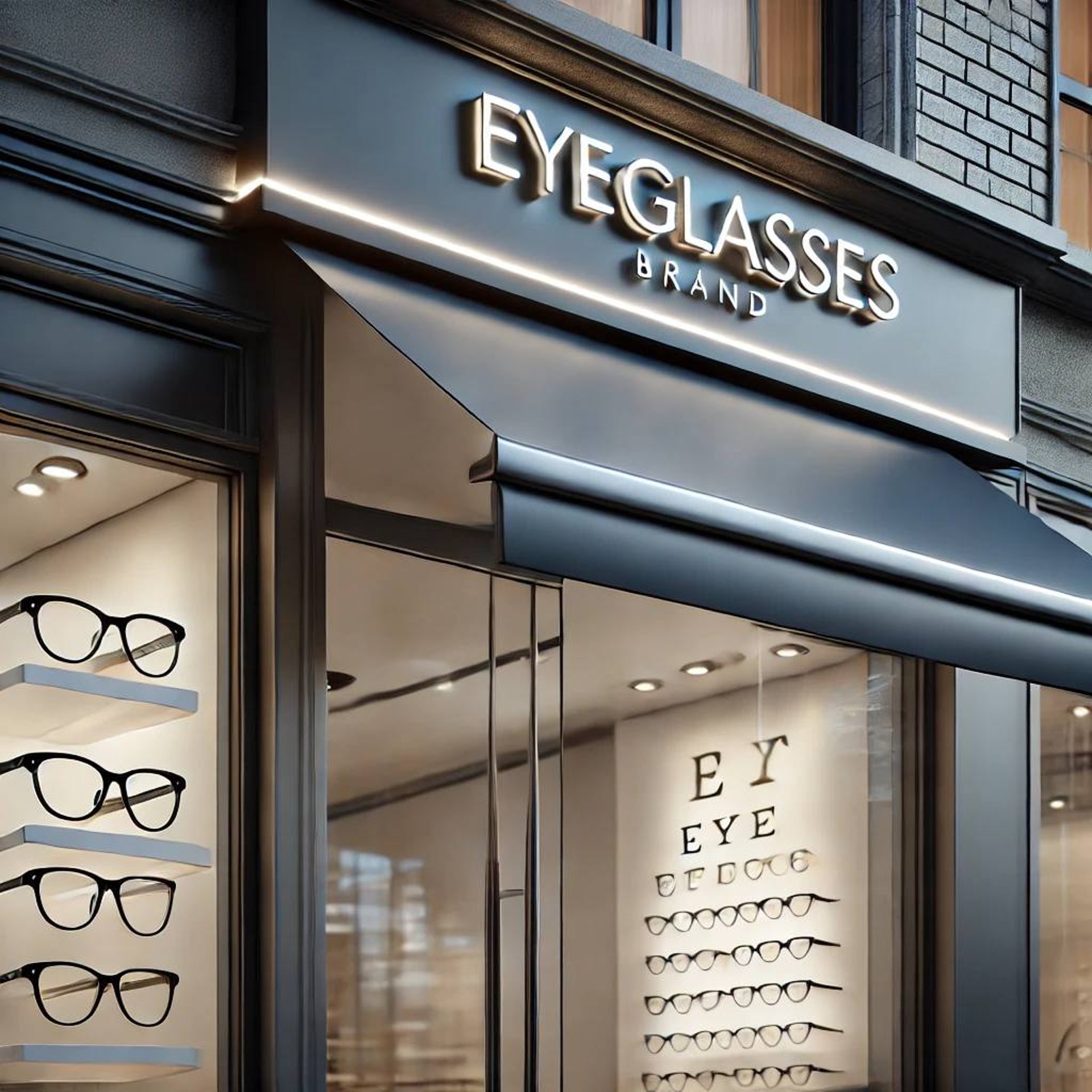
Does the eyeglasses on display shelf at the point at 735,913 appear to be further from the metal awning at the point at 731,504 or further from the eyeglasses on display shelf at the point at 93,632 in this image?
the eyeglasses on display shelf at the point at 93,632

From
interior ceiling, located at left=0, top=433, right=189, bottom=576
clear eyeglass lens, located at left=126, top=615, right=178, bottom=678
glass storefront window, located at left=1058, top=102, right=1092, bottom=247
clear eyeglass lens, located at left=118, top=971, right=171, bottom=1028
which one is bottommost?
clear eyeglass lens, located at left=118, top=971, right=171, bottom=1028

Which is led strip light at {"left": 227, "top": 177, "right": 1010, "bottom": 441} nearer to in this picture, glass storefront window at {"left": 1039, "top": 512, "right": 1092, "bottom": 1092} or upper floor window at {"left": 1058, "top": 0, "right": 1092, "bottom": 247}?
glass storefront window at {"left": 1039, "top": 512, "right": 1092, "bottom": 1092}

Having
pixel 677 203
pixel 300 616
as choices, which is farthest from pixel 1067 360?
pixel 300 616

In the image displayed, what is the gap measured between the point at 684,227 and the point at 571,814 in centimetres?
164

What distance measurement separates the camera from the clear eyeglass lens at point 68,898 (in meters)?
3.40

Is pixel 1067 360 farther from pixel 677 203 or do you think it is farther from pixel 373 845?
pixel 373 845

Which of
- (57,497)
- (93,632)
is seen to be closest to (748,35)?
(57,497)

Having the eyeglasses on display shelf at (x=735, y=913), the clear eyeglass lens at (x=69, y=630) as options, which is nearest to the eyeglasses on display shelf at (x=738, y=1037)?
the eyeglasses on display shelf at (x=735, y=913)

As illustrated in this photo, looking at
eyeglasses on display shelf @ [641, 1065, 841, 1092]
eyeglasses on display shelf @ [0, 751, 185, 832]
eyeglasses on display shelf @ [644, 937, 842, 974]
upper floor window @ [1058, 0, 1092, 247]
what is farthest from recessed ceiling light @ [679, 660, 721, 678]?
upper floor window @ [1058, 0, 1092, 247]

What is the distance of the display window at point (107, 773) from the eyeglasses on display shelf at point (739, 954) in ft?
5.24

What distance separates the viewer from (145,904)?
3.54 metres

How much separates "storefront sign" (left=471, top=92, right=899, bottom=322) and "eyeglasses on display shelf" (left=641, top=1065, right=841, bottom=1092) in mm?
2142

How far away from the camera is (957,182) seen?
5703 mm

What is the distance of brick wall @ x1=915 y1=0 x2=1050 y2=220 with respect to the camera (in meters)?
5.68
